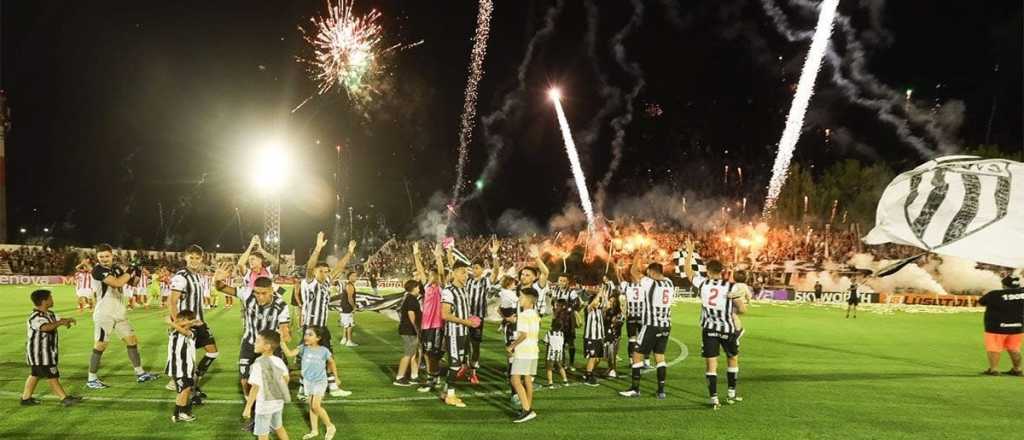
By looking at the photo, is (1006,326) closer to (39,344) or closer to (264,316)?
(264,316)

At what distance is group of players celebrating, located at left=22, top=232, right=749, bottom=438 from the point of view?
853 centimetres

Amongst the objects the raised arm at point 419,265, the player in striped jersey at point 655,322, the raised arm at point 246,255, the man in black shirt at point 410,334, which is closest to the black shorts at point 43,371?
the raised arm at point 246,255

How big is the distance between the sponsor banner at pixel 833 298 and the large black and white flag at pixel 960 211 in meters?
37.9

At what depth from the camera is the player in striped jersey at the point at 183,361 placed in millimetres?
8777

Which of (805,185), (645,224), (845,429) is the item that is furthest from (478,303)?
(805,185)

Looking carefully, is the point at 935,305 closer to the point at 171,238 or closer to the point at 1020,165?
the point at 1020,165

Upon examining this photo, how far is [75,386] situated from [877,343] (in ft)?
64.9

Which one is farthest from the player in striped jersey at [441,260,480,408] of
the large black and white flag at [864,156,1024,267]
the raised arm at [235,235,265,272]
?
the large black and white flag at [864,156,1024,267]

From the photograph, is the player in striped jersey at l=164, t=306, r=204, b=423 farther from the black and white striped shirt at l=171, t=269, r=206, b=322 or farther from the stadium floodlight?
the stadium floodlight

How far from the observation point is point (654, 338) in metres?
10.8

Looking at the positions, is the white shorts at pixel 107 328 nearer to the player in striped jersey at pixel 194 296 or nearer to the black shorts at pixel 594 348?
the player in striped jersey at pixel 194 296

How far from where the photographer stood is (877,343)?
19.4 metres

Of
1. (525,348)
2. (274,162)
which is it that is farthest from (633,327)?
(274,162)

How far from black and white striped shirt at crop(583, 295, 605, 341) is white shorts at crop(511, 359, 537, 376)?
315 cm
